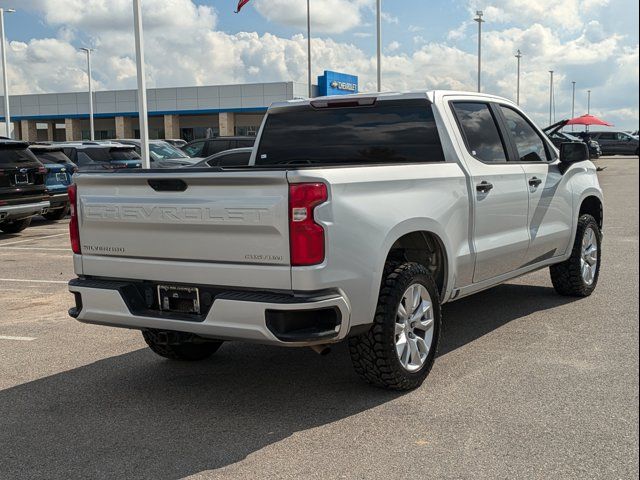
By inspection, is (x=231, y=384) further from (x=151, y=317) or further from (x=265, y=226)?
(x=265, y=226)

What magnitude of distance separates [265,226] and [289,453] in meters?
1.21

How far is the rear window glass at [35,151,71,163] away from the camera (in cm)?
1717

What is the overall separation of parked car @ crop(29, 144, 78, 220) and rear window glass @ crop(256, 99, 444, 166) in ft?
37.9

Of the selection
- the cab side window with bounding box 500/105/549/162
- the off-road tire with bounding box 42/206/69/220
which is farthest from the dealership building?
the cab side window with bounding box 500/105/549/162

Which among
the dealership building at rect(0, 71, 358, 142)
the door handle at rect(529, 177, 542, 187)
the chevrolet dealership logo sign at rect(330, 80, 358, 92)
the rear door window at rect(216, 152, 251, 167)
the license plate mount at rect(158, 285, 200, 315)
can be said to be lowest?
the license plate mount at rect(158, 285, 200, 315)

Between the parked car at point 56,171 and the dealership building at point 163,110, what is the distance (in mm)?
41587

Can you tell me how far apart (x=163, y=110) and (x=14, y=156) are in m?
52.2

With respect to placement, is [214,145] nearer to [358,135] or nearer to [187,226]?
[358,135]

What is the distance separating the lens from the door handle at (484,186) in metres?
5.76

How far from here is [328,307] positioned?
4.30m

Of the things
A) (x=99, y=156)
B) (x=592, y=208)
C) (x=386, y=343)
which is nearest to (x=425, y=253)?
(x=386, y=343)

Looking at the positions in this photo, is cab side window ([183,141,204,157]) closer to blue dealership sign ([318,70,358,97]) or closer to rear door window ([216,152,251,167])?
rear door window ([216,152,251,167])

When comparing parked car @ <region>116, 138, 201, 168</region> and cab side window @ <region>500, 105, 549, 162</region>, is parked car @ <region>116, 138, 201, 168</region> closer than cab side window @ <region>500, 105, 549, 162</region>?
No

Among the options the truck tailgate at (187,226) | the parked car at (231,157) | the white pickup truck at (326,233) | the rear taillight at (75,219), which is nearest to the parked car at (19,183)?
the parked car at (231,157)
